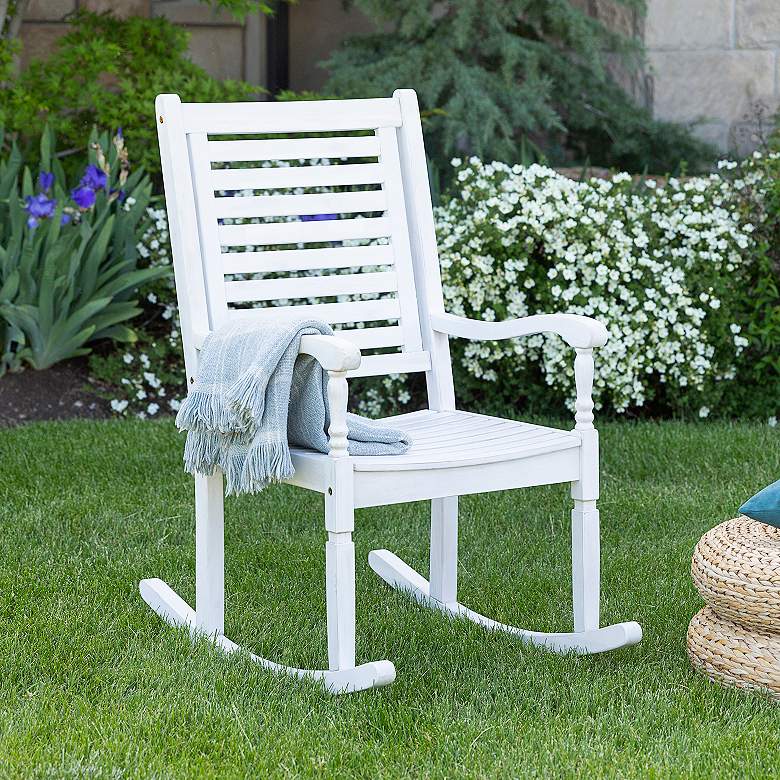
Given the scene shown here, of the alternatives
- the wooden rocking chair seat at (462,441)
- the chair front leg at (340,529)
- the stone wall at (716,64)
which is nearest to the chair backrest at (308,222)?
the wooden rocking chair seat at (462,441)

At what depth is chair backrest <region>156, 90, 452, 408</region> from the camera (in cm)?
262

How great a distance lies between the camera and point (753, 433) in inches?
168

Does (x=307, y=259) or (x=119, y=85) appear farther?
(x=119, y=85)

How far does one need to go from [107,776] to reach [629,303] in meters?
2.89

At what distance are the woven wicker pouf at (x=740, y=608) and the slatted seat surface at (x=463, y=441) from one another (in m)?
0.34

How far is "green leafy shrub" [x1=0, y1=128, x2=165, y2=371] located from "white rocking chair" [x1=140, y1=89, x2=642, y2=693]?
1.81 metres

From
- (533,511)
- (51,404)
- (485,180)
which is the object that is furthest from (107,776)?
A: (485,180)

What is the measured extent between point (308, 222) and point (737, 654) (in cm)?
123

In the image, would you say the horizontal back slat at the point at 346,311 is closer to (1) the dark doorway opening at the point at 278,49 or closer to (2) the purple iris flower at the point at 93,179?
(2) the purple iris flower at the point at 93,179

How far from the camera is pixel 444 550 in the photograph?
2854mm

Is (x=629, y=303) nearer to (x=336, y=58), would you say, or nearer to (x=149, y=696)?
(x=336, y=58)

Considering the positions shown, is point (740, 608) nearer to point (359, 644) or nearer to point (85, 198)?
point (359, 644)

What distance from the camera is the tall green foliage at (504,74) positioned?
17.1 ft

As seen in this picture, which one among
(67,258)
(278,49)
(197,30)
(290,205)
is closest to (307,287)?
(290,205)
